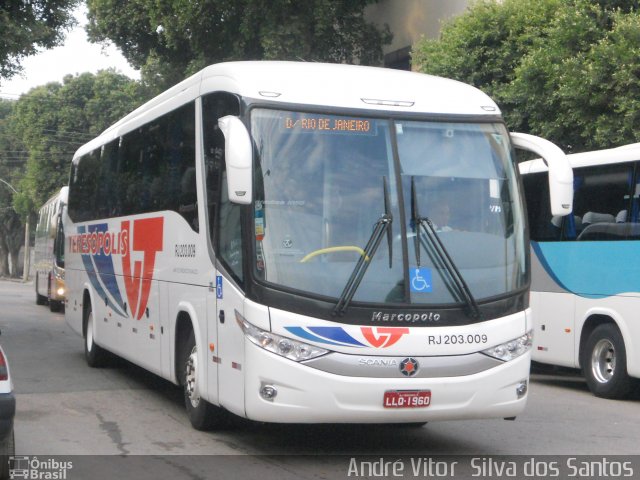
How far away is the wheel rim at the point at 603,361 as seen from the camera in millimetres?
13367

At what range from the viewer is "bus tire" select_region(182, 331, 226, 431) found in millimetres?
9414

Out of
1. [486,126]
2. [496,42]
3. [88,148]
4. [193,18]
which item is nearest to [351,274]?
[486,126]

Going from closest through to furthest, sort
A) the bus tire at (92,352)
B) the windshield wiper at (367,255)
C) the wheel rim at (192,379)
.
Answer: the windshield wiper at (367,255), the wheel rim at (192,379), the bus tire at (92,352)

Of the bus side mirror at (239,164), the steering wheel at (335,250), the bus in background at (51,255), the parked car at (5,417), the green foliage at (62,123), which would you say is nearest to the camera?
the parked car at (5,417)

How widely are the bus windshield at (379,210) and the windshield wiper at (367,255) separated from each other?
0.06ft

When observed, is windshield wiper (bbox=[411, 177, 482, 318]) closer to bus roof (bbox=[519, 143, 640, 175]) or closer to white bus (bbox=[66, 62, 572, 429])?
white bus (bbox=[66, 62, 572, 429])

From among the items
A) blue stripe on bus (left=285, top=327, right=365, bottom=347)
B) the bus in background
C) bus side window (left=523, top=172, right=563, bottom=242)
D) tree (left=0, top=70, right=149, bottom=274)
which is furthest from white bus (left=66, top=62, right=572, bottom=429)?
tree (left=0, top=70, right=149, bottom=274)

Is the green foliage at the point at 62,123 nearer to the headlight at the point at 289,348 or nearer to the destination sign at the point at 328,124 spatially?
the destination sign at the point at 328,124

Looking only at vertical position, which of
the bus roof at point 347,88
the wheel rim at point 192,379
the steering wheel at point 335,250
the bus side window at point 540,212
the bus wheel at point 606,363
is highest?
the bus roof at point 347,88

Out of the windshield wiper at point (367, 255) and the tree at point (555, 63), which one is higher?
the tree at point (555, 63)

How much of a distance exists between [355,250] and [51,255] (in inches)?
981

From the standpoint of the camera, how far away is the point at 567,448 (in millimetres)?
9289

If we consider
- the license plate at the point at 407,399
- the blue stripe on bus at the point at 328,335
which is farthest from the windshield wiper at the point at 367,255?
the license plate at the point at 407,399

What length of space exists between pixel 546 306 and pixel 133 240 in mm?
6041
